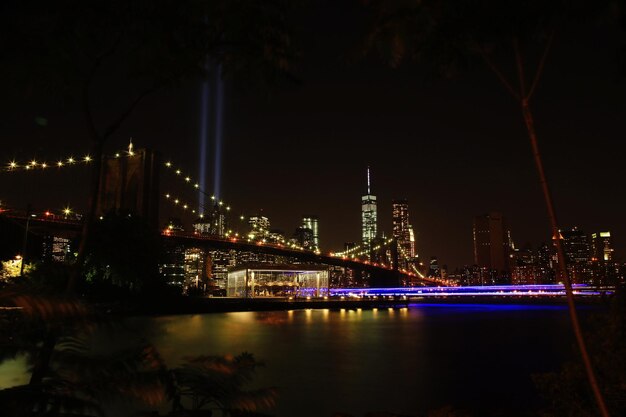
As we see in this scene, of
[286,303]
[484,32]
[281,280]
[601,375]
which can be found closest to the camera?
[484,32]

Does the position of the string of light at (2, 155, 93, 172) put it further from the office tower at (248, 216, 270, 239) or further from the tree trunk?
the tree trunk

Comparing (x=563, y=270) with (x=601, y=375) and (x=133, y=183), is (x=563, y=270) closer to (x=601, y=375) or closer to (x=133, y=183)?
(x=601, y=375)

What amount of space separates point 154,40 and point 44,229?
169 ft

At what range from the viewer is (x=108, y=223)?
133ft

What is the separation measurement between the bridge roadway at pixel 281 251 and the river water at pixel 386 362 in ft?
89.7

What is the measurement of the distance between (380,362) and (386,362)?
1.03 ft

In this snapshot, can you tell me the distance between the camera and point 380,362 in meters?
24.2

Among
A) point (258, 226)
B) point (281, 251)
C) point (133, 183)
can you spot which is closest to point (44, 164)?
point (133, 183)

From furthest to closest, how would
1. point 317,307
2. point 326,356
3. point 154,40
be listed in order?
point 317,307 → point 326,356 → point 154,40

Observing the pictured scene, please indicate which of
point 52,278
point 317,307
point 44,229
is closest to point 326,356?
point 52,278

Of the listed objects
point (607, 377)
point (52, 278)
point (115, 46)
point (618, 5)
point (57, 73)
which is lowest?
point (607, 377)

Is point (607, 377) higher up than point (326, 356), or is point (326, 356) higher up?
point (607, 377)

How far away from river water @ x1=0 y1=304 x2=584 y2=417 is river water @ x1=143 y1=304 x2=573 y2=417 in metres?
0.04

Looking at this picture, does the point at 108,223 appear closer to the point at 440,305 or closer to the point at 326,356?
the point at 326,356
